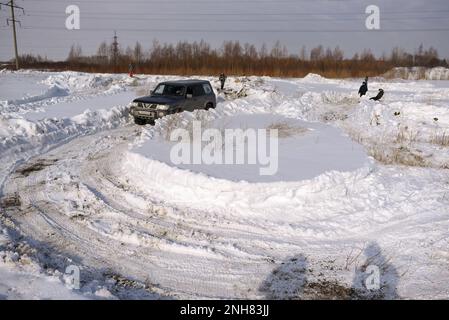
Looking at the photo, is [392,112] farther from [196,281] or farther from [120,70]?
[120,70]

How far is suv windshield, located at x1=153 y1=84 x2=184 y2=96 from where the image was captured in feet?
50.3

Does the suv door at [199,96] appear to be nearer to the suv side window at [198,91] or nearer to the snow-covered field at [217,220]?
the suv side window at [198,91]

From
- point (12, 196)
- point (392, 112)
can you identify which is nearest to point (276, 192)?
point (12, 196)

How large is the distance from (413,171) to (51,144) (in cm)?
1081

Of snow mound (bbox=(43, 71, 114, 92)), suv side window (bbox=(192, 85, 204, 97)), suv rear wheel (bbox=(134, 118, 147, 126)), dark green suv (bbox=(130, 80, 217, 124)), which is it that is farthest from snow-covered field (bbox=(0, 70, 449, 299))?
snow mound (bbox=(43, 71, 114, 92))

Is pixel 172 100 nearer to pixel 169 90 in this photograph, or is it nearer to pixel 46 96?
pixel 169 90

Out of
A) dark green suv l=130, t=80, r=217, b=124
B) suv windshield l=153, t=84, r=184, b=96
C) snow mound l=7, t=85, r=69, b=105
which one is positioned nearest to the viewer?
dark green suv l=130, t=80, r=217, b=124

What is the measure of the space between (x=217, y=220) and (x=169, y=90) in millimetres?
9876

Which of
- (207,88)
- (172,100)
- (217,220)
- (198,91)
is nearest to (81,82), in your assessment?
(207,88)

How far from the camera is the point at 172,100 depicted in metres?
14.6

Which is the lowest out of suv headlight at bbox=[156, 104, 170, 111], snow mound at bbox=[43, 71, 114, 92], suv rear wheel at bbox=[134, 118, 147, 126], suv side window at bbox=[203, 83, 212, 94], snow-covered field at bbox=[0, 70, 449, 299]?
snow-covered field at bbox=[0, 70, 449, 299]

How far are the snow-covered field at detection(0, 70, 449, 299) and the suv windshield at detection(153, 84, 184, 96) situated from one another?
3164 mm

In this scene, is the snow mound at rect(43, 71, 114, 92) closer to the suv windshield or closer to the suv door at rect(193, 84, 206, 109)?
the suv windshield

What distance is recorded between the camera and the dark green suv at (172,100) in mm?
14219
